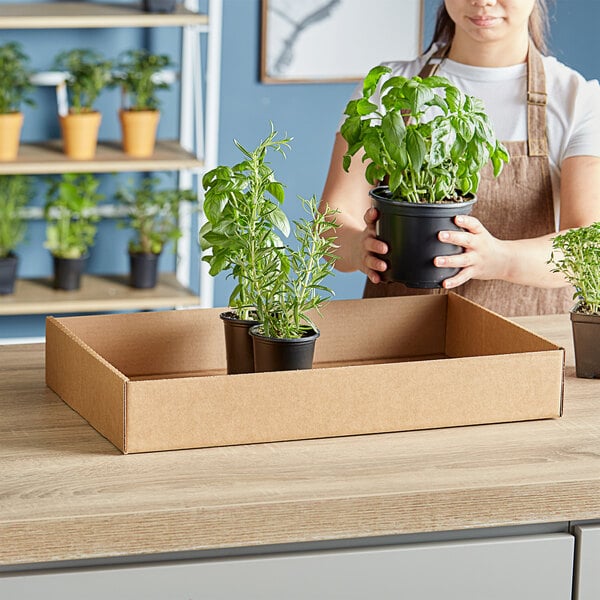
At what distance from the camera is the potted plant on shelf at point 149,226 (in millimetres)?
3873

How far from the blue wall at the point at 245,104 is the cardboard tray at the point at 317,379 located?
93.7 inches

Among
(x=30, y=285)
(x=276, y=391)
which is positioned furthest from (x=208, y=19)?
(x=276, y=391)

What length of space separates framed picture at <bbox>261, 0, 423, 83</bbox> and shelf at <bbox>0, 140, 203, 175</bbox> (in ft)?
1.84

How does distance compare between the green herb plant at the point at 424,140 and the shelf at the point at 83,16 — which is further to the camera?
the shelf at the point at 83,16

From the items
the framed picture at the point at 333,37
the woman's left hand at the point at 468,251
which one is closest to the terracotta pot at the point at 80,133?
the framed picture at the point at 333,37

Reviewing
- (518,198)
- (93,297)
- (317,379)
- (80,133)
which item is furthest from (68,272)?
(317,379)

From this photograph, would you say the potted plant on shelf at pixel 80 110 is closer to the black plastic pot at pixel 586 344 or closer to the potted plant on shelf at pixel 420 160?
the potted plant on shelf at pixel 420 160

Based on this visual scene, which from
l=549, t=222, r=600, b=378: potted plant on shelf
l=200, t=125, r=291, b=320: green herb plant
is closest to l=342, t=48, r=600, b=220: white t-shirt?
l=549, t=222, r=600, b=378: potted plant on shelf

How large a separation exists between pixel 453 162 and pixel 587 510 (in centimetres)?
50

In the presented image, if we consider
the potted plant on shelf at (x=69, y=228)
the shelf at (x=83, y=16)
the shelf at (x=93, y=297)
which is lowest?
the shelf at (x=93, y=297)

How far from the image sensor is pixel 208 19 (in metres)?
3.70

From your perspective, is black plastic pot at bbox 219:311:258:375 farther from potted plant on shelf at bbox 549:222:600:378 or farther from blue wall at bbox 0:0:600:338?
blue wall at bbox 0:0:600:338

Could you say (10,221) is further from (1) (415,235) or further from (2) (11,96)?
(1) (415,235)

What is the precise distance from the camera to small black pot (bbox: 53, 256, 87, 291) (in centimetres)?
382
